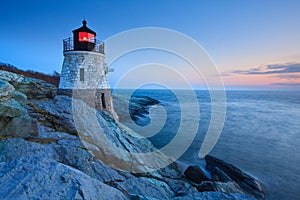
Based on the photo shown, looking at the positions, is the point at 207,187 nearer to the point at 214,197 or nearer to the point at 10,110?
the point at 214,197

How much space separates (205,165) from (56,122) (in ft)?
31.8

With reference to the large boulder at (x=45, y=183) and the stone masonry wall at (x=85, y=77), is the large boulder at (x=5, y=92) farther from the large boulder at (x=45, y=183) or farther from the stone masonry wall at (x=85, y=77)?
the stone masonry wall at (x=85, y=77)

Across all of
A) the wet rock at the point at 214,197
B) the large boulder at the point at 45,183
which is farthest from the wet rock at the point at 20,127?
the wet rock at the point at 214,197

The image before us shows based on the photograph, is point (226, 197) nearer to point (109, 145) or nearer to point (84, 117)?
point (109, 145)

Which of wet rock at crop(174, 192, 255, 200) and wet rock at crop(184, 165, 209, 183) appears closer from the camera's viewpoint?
wet rock at crop(174, 192, 255, 200)

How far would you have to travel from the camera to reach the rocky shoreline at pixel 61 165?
2.90 metres

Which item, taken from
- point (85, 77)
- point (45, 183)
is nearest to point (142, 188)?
point (45, 183)

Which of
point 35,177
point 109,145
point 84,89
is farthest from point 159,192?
point 84,89

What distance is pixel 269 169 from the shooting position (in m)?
12.5

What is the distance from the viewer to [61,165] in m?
3.38

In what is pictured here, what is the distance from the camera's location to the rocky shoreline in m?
2.90

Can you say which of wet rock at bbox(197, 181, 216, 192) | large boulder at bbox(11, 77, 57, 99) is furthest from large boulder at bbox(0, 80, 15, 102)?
wet rock at bbox(197, 181, 216, 192)

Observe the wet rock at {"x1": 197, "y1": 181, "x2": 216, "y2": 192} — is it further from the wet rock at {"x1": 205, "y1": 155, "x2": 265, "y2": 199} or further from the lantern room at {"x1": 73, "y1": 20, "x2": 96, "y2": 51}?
the lantern room at {"x1": 73, "y1": 20, "x2": 96, "y2": 51}

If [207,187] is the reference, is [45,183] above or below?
above
